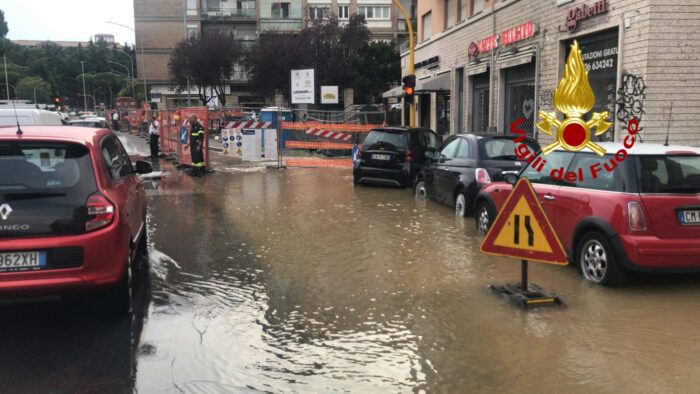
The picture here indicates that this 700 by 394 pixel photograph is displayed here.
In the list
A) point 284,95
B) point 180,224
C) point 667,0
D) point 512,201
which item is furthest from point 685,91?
point 284,95

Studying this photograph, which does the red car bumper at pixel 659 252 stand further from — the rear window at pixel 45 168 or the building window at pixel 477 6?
the building window at pixel 477 6

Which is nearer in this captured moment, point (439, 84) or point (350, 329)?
point (350, 329)

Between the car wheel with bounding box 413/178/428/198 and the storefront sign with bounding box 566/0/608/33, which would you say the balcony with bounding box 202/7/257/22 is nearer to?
the storefront sign with bounding box 566/0/608/33

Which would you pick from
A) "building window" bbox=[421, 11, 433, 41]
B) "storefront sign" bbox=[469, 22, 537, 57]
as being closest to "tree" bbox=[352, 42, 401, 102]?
"building window" bbox=[421, 11, 433, 41]

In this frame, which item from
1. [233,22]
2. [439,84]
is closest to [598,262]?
[439,84]

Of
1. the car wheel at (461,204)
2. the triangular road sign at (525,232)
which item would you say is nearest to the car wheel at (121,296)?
the triangular road sign at (525,232)

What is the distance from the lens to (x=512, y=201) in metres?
5.74

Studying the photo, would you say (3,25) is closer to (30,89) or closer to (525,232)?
(30,89)

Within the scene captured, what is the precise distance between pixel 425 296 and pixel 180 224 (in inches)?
216

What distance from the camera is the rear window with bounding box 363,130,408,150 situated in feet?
48.0

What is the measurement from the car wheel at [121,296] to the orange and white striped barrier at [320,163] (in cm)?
1691

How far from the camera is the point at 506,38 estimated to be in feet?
61.0

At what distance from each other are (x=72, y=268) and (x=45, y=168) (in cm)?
89

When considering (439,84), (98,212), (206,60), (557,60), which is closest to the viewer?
(98,212)
